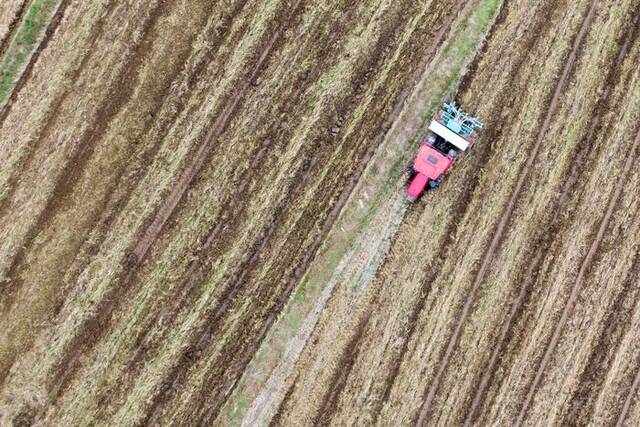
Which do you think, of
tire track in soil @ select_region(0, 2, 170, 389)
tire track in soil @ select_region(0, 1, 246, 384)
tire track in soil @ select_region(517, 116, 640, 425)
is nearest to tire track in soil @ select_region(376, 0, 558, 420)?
tire track in soil @ select_region(517, 116, 640, 425)

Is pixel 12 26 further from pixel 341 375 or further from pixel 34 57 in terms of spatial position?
pixel 341 375

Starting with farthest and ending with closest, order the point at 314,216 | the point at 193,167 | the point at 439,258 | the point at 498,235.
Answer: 1. the point at 498,235
2. the point at 439,258
3. the point at 314,216
4. the point at 193,167

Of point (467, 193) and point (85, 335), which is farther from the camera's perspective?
point (467, 193)

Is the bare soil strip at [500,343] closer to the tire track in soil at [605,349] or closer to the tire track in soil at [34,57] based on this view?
the tire track in soil at [605,349]

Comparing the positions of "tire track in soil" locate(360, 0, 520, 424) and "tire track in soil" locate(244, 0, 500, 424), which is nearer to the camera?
"tire track in soil" locate(244, 0, 500, 424)

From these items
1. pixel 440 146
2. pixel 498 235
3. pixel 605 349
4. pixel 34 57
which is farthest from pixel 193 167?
pixel 605 349

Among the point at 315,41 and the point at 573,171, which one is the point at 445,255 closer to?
the point at 573,171

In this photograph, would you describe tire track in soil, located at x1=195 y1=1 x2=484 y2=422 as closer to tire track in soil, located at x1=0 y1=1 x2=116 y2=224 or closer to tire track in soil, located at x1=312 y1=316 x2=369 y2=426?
tire track in soil, located at x1=312 y1=316 x2=369 y2=426
